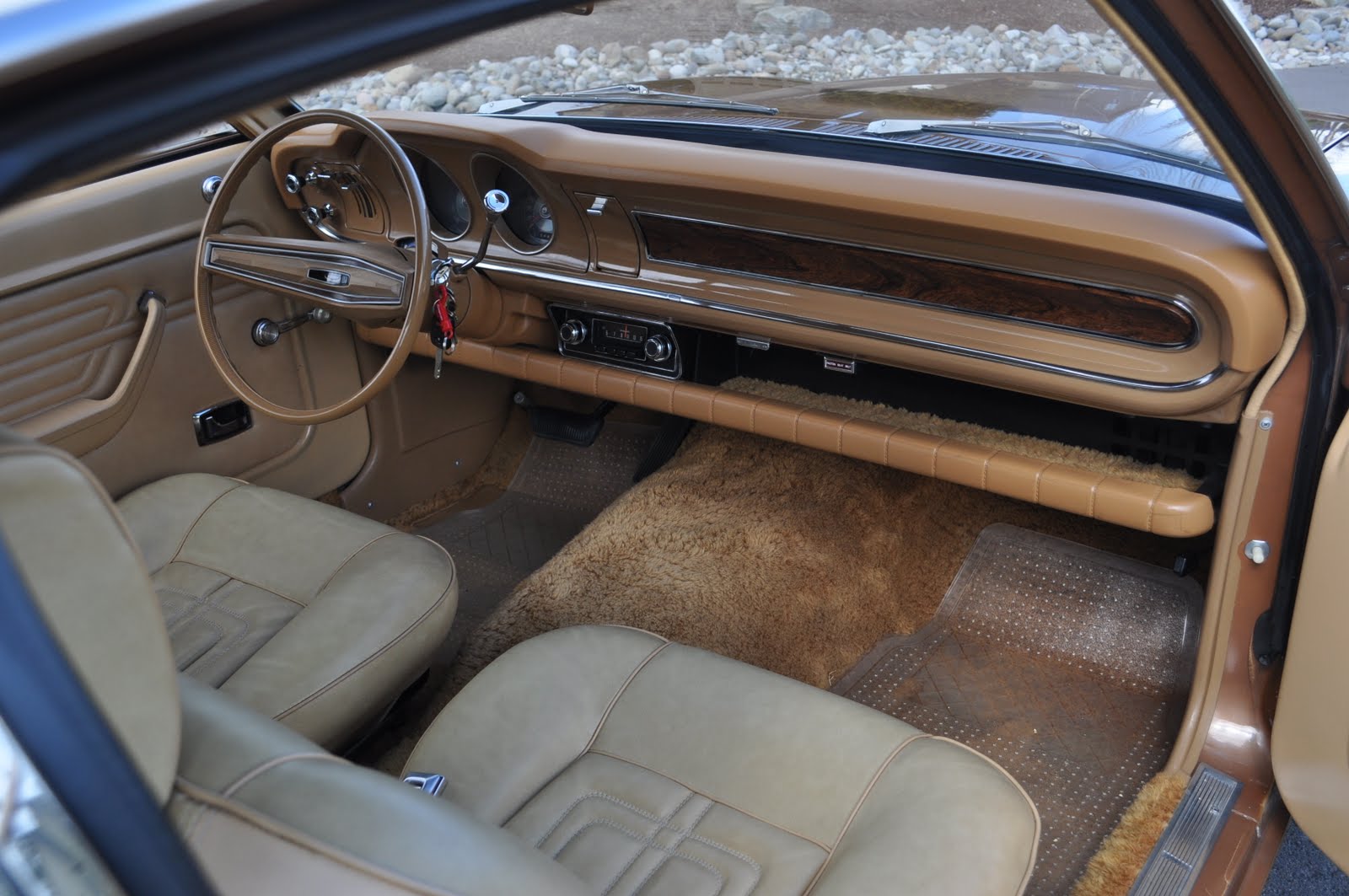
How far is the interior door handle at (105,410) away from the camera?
2004mm

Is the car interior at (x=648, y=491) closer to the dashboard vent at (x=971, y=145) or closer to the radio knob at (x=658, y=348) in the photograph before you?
the radio knob at (x=658, y=348)

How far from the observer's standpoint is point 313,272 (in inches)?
76.3

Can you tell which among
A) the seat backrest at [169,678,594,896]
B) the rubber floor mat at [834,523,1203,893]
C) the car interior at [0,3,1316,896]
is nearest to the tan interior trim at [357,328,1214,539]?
the car interior at [0,3,1316,896]

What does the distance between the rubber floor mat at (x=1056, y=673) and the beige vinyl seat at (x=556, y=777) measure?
62 centimetres

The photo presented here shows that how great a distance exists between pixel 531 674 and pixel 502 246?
3.86 feet

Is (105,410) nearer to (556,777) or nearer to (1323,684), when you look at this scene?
(556,777)

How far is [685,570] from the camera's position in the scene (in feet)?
7.88

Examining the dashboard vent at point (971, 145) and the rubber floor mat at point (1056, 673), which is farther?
the rubber floor mat at point (1056, 673)

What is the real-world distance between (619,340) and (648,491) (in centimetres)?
39

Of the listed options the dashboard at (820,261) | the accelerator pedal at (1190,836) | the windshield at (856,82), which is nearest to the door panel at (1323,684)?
the accelerator pedal at (1190,836)

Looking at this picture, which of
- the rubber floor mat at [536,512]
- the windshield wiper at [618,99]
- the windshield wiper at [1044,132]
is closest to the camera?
the windshield wiper at [1044,132]

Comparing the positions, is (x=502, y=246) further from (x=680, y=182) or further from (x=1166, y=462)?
(x=1166, y=462)

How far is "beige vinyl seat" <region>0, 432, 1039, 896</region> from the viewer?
624 millimetres

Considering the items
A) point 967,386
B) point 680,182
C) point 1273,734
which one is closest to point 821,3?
point 680,182
